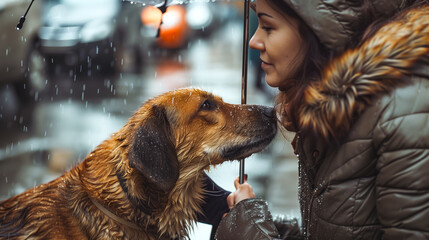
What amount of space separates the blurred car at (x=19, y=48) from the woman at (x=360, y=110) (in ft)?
16.7

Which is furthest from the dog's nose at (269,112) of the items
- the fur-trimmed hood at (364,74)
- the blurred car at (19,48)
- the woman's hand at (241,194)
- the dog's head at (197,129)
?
the blurred car at (19,48)

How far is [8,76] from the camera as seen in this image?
7207mm

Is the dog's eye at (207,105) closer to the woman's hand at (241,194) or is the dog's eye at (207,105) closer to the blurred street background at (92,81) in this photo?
the woman's hand at (241,194)

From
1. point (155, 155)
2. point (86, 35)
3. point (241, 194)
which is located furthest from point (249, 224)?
point (86, 35)

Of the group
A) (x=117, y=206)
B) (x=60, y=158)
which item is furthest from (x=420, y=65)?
(x=60, y=158)

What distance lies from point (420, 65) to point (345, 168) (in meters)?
0.50

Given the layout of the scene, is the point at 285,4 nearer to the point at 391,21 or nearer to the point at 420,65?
the point at 391,21

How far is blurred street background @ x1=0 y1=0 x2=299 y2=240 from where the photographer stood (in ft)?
20.6

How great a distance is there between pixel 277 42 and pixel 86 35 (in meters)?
8.50

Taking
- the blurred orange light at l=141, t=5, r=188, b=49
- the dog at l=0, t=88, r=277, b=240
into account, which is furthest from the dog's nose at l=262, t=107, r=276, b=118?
the blurred orange light at l=141, t=5, r=188, b=49

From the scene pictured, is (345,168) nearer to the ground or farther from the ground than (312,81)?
nearer to the ground

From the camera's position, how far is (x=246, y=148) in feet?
9.50

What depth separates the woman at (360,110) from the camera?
1.61 m

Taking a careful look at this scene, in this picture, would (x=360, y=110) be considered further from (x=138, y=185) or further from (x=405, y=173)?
(x=138, y=185)
